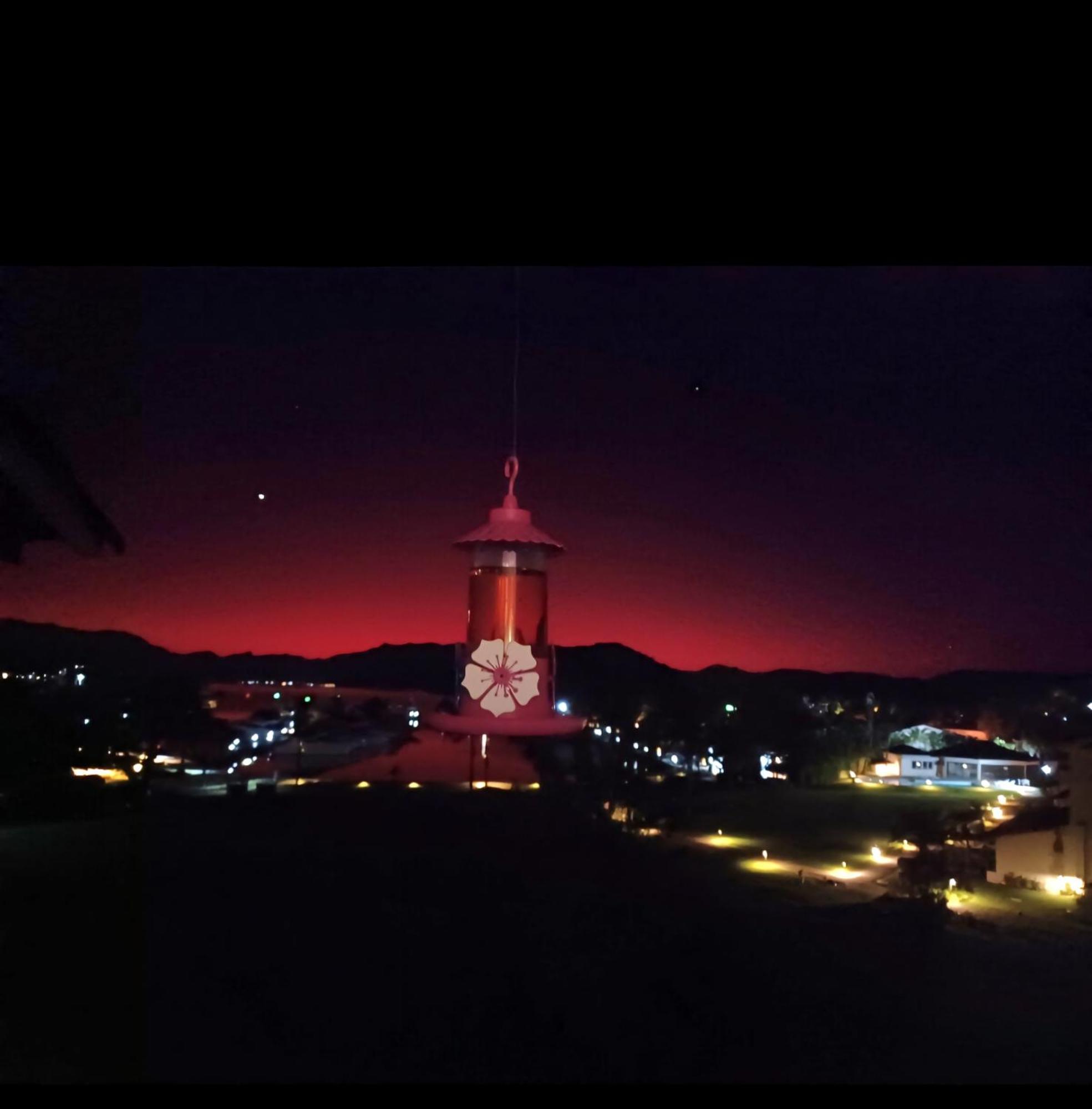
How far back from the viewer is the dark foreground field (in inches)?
94.8

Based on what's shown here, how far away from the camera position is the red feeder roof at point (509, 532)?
82.0 inches

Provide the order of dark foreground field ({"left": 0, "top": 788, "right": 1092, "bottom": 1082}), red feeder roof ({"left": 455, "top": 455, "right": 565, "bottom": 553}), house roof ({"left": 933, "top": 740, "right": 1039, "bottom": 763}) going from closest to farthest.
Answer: red feeder roof ({"left": 455, "top": 455, "right": 565, "bottom": 553})
dark foreground field ({"left": 0, "top": 788, "right": 1092, "bottom": 1082})
house roof ({"left": 933, "top": 740, "right": 1039, "bottom": 763})

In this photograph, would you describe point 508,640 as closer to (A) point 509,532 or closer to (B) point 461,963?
(A) point 509,532

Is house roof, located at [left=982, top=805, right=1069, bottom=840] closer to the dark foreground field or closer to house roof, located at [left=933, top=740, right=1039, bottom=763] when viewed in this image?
house roof, located at [left=933, top=740, right=1039, bottom=763]

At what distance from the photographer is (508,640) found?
2.25m

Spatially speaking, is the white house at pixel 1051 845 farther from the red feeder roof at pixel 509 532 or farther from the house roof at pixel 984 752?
the red feeder roof at pixel 509 532

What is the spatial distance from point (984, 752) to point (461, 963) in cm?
148

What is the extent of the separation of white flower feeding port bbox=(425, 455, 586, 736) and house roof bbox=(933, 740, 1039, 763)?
3.45ft

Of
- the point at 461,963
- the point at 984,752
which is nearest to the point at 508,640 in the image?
the point at 461,963

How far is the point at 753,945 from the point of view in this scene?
2.48 metres

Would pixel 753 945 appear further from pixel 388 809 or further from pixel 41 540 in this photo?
pixel 41 540

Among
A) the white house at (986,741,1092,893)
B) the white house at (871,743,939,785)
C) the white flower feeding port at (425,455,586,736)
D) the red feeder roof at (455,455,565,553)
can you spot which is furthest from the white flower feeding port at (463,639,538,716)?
the white house at (986,741,1092,893)

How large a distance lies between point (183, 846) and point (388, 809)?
56cm

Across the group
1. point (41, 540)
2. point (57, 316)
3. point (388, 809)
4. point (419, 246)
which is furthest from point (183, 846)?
point (419, 246)
